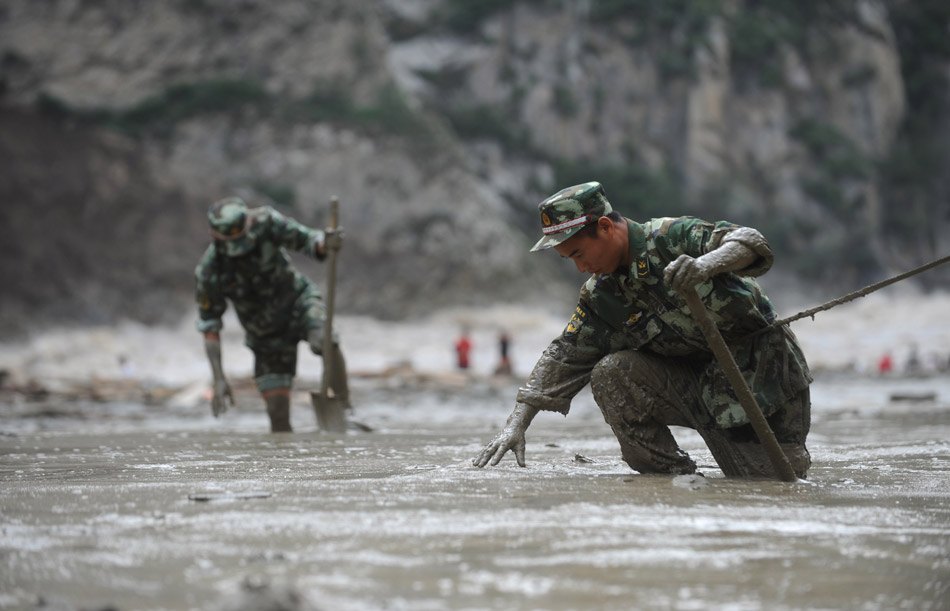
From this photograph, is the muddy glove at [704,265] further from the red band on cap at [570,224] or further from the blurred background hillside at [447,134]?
the blurred background hillside at [447,134]

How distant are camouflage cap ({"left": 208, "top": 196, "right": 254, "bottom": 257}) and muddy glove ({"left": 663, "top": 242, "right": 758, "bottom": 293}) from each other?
366 centimetres

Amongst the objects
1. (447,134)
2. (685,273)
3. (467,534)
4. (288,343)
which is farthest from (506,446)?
(447,134)

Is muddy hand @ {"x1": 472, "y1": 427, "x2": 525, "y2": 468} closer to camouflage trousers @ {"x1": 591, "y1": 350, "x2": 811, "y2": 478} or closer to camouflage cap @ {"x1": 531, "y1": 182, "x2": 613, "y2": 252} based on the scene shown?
camouflage trousers @ {"x1": 591, "y1": 350, "x2": 811, "y2": 478}

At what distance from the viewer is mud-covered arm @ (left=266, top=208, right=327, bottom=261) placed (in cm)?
630

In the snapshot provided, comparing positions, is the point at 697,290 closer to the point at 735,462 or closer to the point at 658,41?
the point at 735,462

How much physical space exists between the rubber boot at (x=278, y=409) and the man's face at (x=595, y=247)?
373 cm

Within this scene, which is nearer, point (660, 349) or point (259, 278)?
point (660, 349)

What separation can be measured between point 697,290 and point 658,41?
37590mm

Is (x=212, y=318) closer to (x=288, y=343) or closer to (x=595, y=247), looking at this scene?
(x=288, y=343)

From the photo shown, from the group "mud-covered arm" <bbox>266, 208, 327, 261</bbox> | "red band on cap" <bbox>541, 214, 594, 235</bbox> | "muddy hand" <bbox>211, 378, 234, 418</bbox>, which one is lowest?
"muddy hand" <bbox>211, 378, 234, 418</bbox>

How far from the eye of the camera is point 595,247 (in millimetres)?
3363

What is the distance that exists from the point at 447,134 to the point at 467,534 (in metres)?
29.6

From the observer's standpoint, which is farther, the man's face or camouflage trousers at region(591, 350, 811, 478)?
camouflage trousers at region(591, 350, 811, 478)

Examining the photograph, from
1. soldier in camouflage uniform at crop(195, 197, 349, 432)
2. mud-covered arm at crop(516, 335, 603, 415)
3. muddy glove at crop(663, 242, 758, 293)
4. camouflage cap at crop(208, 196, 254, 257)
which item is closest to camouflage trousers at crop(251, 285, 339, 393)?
soldier in camouflage uniform at crop(195, 197, 349, 432)
